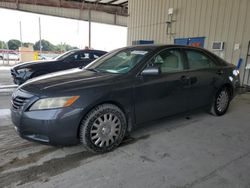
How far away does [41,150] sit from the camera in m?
2.48

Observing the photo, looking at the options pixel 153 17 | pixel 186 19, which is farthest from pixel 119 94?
pixel 153 17

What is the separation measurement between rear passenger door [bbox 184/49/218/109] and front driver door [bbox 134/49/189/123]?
154 mm

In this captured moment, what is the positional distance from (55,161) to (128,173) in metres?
0.82

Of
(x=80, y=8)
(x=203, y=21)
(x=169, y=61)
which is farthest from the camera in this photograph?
(x=80, y=8)

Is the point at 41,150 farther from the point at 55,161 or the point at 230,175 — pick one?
the point at 230,175

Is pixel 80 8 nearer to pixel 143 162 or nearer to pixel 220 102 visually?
pixel 220 102

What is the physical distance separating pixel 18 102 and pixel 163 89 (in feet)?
5.85

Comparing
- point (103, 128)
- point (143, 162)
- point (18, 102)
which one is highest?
point (18, 102)

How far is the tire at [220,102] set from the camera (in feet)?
12.2

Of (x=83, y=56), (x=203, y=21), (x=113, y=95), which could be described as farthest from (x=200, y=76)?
(x=203, y=21)

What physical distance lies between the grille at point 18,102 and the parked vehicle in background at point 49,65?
3172mm

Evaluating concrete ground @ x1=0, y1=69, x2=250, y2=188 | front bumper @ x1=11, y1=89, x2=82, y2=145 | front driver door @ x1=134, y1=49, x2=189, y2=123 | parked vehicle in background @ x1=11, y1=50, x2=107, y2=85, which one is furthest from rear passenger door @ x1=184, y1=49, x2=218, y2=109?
parked vehicle in background @ x1=11, y1=50, x2=107, y2=85

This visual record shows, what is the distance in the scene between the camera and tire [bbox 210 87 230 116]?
12.2ft

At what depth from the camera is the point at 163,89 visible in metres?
2.80
